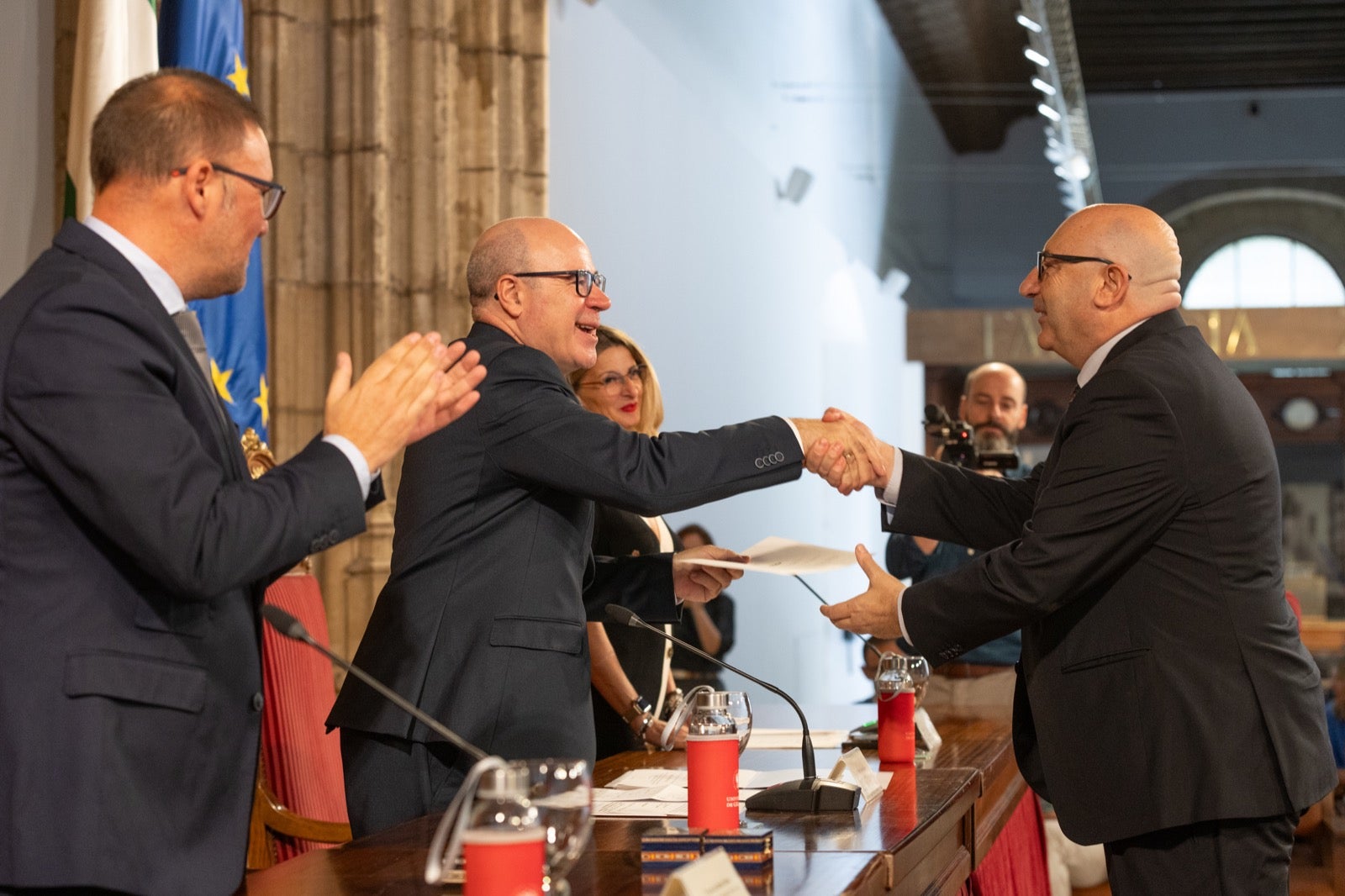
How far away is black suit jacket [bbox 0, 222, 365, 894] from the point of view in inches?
57.4

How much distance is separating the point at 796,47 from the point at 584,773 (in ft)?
25.8

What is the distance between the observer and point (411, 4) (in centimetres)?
427

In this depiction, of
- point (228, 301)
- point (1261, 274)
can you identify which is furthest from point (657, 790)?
point (1261, 274)

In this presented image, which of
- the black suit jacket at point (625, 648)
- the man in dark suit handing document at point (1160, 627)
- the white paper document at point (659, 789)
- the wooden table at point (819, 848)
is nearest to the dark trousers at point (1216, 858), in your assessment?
the man in dark suit handing document at point (1160, 627)

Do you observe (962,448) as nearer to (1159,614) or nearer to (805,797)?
(1159,614)

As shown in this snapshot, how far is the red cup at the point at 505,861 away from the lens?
4.20 ft

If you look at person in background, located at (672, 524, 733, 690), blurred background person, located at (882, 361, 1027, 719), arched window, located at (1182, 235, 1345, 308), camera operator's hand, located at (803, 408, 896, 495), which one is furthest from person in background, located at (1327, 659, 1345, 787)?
arched window, located at (1182, 235, 1345, 308)

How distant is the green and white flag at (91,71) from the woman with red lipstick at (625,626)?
1.15m

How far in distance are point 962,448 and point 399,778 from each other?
251 centimetres

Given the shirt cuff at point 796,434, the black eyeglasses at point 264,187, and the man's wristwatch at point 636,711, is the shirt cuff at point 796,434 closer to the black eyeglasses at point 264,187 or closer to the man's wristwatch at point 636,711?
the man's wristwatch at point 636,711

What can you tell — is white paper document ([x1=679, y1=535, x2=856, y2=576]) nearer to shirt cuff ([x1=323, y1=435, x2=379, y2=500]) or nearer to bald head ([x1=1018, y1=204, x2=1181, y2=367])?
bald head ([x1=1018, y1=204, x2=1181, y2=367])

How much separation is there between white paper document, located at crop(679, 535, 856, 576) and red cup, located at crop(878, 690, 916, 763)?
33 centimetres

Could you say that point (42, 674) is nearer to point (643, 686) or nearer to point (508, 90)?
point (643, 686)

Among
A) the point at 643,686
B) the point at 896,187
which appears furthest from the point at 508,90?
the point at 896,187
